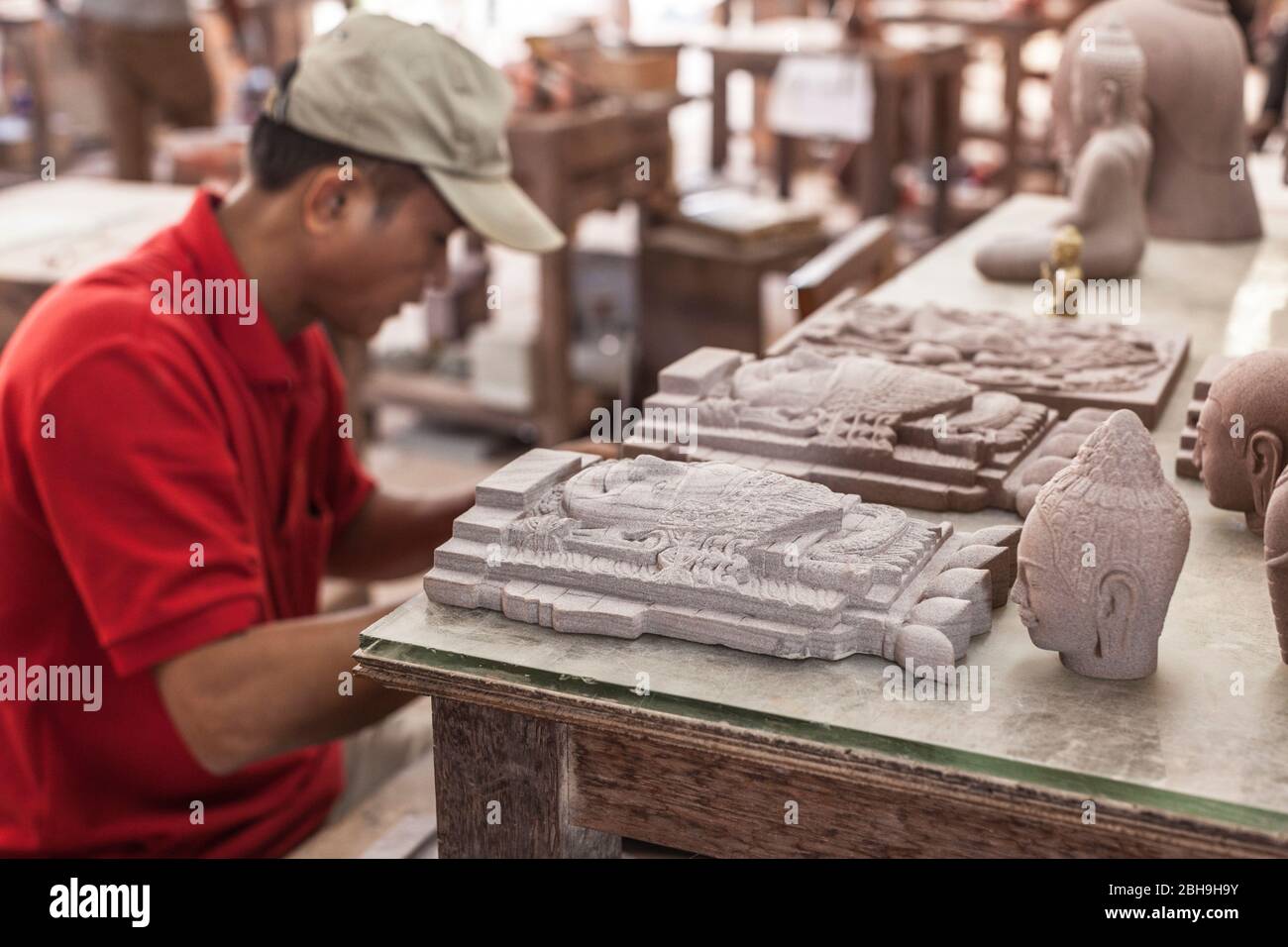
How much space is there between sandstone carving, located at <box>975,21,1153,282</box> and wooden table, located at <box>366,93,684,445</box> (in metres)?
1.96

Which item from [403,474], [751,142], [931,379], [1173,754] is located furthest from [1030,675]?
[751,142]

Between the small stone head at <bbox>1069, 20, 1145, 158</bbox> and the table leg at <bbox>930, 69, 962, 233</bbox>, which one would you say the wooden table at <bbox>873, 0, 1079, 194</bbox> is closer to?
the table leg at <bbox>930, 69, 962, 233</bbox>

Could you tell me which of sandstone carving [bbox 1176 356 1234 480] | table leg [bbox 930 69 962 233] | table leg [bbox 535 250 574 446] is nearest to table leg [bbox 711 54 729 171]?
table leg [bbox 930 69 962 233]

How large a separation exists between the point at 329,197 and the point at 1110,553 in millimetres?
1314

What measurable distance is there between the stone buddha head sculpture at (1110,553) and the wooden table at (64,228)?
201cm

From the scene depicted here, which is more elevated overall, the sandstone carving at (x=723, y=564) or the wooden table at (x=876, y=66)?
the wooden table at (x=876, y=66)

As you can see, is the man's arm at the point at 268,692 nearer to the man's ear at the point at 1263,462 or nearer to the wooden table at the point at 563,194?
the man's ear at the point at 1263,462

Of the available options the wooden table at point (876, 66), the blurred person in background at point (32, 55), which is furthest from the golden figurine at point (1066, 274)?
the blurred person in background at point (32, 55)

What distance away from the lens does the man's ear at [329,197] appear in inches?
82.9

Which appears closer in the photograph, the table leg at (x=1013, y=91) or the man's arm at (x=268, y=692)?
the man's arm at (x=268, y=692)

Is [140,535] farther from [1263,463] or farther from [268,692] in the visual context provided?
[1263,463]

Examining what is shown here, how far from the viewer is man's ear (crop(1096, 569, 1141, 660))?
125 cm
